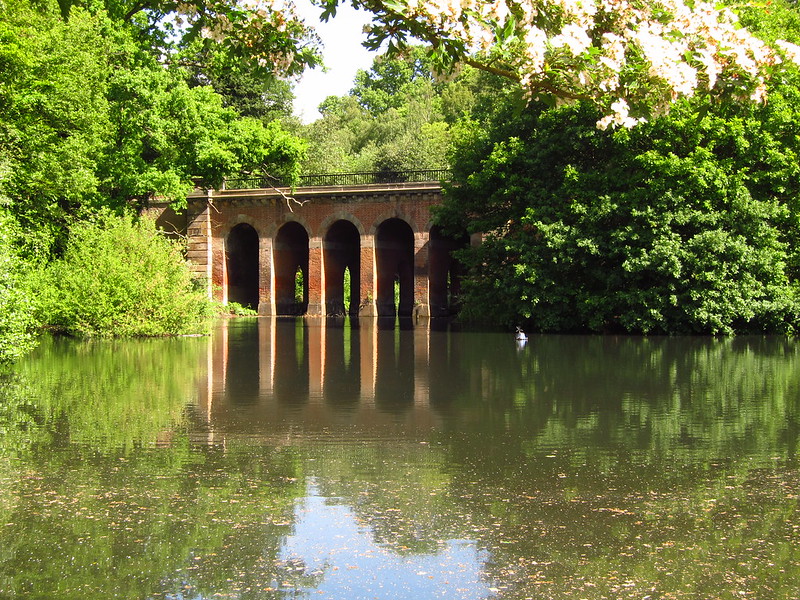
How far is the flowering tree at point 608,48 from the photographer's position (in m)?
6.02

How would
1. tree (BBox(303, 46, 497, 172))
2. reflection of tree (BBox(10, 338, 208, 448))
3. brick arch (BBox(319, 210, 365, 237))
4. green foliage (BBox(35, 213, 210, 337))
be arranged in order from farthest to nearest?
tree (BBox(303, 46, 497, 172)), brick arch (BBox(319, 210, 365, 237)), green foliage (BBox(35, 213, 210, 337)), reflection of tree (BBox(10, 338, 208, 448))

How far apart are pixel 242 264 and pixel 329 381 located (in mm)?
35709

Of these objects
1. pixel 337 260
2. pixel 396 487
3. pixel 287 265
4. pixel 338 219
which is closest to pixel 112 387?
pixel 396 487

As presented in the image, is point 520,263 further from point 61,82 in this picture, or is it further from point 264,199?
point 264,199

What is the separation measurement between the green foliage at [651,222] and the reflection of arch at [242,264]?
20.2m

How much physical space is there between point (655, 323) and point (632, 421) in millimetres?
18316

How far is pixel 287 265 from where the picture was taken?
50281 mm

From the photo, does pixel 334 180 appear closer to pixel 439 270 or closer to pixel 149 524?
pixel 439 270

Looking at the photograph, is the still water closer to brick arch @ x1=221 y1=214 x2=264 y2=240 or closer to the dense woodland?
the dense woodland

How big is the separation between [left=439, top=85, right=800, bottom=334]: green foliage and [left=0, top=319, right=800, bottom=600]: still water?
12.7 metres

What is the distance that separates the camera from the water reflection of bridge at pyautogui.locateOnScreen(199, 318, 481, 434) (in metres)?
12.3

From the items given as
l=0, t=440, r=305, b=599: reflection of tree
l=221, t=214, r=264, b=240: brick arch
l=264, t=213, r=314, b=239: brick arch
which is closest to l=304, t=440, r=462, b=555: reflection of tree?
l=0, t=440, r=305, b=599: reflection of tree

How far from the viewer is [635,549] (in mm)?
6645

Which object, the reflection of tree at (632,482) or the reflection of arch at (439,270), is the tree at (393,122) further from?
the reflection of tree at (632,482)
